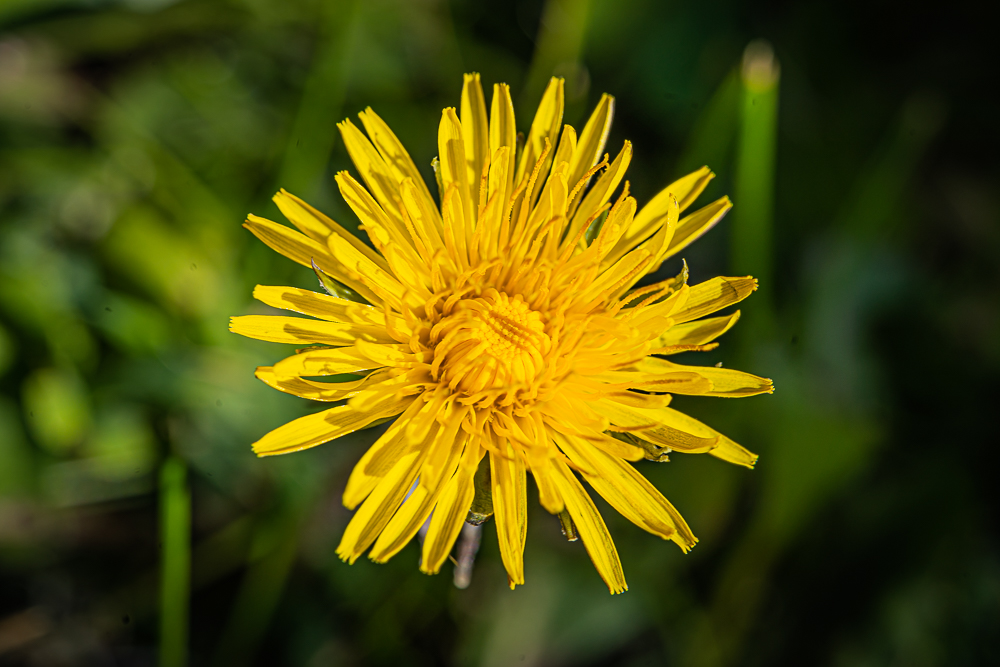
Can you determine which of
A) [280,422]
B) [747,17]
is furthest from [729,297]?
[747,17]

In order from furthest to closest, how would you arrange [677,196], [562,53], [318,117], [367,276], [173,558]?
[562,53], [318,117], [173,558], [677,196], [367,276]

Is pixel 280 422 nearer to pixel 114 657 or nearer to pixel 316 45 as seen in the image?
pixel 114 657

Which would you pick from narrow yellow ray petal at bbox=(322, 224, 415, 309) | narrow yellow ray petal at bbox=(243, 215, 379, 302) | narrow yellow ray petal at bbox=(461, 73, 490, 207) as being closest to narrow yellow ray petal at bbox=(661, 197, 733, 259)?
narrow yellow ray petal at bbox=(461, 73, 490, 207)

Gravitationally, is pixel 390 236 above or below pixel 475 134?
below

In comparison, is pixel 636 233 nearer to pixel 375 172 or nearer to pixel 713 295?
pixel 713 295

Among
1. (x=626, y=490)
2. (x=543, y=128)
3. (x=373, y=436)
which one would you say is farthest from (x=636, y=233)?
A: (x=373, y=436)

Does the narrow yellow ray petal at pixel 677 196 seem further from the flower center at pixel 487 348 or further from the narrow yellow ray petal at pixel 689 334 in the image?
the flower center at pixel 487 348
